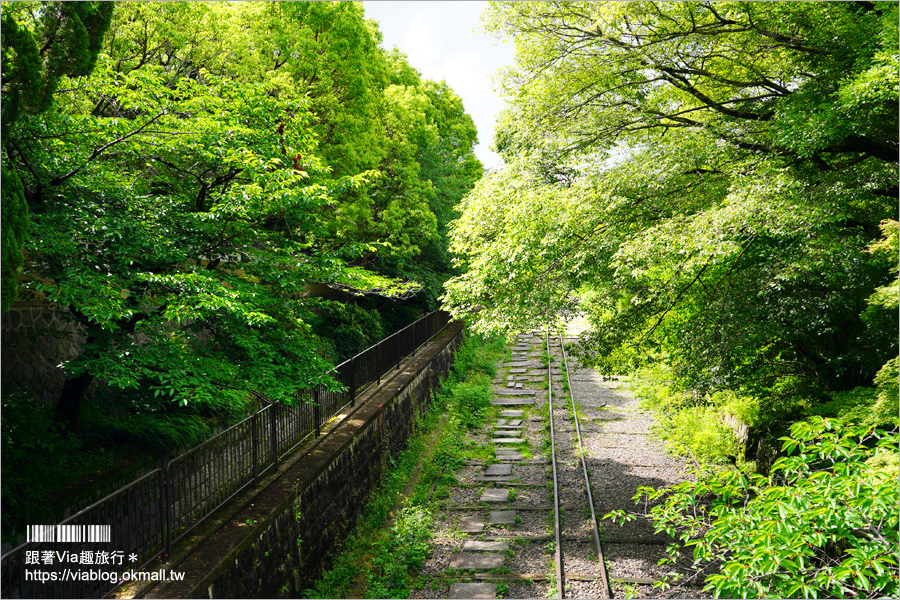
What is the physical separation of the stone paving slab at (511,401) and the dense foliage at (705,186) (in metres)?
5.80

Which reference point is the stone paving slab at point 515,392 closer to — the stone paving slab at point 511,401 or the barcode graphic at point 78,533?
the stone paving slab at point 511,401

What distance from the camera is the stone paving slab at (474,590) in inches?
288

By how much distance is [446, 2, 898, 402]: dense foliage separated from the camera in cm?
687

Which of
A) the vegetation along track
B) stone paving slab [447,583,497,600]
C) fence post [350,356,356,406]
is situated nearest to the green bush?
the vegetation along track

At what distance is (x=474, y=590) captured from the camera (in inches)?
293

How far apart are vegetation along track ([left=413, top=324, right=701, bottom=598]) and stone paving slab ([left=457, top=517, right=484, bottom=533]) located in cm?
3

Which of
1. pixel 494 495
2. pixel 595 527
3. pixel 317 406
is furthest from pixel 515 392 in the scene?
pixel 317 406

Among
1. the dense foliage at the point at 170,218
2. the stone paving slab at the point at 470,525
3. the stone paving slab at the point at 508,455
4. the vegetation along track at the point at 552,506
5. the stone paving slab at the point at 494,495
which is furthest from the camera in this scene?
the stone paving slab at the point at 508,455

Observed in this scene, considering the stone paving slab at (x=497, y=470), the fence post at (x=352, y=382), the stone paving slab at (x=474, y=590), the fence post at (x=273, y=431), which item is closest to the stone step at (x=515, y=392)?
the stone paving slab at (x=497, y=470)

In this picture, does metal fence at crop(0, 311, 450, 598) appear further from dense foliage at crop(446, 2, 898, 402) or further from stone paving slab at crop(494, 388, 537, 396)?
stone paving slab at crop(494, 388, 537, 396)

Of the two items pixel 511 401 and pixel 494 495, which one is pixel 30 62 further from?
pixel 511 401

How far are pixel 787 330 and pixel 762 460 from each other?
12.4 feet

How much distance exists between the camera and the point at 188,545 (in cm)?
598

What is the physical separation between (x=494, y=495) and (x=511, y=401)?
6.78 metres
